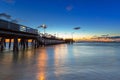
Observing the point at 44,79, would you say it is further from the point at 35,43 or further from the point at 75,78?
the point at 35,43

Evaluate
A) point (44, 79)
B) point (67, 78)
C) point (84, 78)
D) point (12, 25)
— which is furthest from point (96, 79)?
point (12, 25)

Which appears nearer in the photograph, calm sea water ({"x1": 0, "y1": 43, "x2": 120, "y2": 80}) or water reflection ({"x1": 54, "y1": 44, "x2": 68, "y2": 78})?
calm sea water ({"x1": 0, "y1": 43, "x2": 120, "y2": 80})

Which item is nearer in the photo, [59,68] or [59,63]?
[59,68]

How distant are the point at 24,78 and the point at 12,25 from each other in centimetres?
2228

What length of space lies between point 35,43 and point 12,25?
24682 millimetres

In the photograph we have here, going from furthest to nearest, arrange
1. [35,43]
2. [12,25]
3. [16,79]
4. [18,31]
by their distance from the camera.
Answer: [35,43] < [18,31] < [12,25] < [16,79]

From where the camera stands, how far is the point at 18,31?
34781 millimetres

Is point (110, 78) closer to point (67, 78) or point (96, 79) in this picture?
point (96, 79)

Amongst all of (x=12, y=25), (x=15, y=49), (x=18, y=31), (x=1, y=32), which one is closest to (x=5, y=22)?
(x=1, y=32)

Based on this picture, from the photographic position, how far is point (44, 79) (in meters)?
10.3

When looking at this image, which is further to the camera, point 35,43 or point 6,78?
point 35,43

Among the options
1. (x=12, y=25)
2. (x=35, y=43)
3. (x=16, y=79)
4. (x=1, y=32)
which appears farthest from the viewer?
(x=35, y=43)

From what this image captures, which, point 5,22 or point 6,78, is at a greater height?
point 5,22

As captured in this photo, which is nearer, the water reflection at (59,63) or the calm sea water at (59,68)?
the calm sea water at (59,68)
